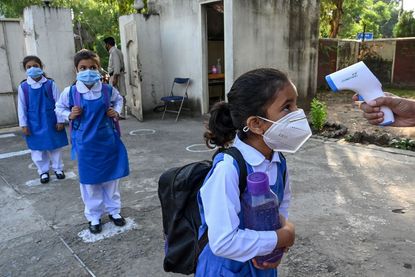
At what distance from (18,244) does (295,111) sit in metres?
2.69

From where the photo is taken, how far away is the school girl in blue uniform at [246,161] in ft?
4.24

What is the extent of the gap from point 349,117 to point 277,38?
2.39 meters

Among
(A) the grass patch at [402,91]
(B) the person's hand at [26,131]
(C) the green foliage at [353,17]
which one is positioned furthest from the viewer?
(C) the green foliage at [353,17]

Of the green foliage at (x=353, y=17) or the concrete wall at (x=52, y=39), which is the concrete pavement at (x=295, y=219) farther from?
the green foliage at (x=353, y=17)

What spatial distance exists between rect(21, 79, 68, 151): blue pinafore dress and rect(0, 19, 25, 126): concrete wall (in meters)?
3.82

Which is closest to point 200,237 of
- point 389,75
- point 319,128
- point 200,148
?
point 200,148

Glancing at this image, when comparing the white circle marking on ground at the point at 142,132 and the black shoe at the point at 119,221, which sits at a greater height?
the black shoe at the point at 119,221

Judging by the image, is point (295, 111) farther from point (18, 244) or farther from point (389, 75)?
point (389, 75)

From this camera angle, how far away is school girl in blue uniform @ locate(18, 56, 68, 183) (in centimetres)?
437

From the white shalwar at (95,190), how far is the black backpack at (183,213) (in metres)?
1.90

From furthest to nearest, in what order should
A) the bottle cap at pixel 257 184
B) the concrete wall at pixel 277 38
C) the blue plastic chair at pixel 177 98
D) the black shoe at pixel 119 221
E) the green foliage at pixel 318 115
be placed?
the blue plastic chair at pixel 177 98 < the concrete wall at pixel 277 38 < the green foliage at pixel 318 115 < the black shoe at pixel 119 221 < the bottle cap at pixel 257 184

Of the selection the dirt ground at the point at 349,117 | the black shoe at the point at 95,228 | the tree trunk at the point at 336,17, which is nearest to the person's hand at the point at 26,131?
the black shoe at the point at 95,228

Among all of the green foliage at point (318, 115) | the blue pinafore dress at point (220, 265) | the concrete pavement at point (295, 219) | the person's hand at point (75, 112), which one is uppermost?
the person's hand at point (75, 112)

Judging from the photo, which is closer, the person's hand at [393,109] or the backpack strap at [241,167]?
the backpack strap at [241,167]
